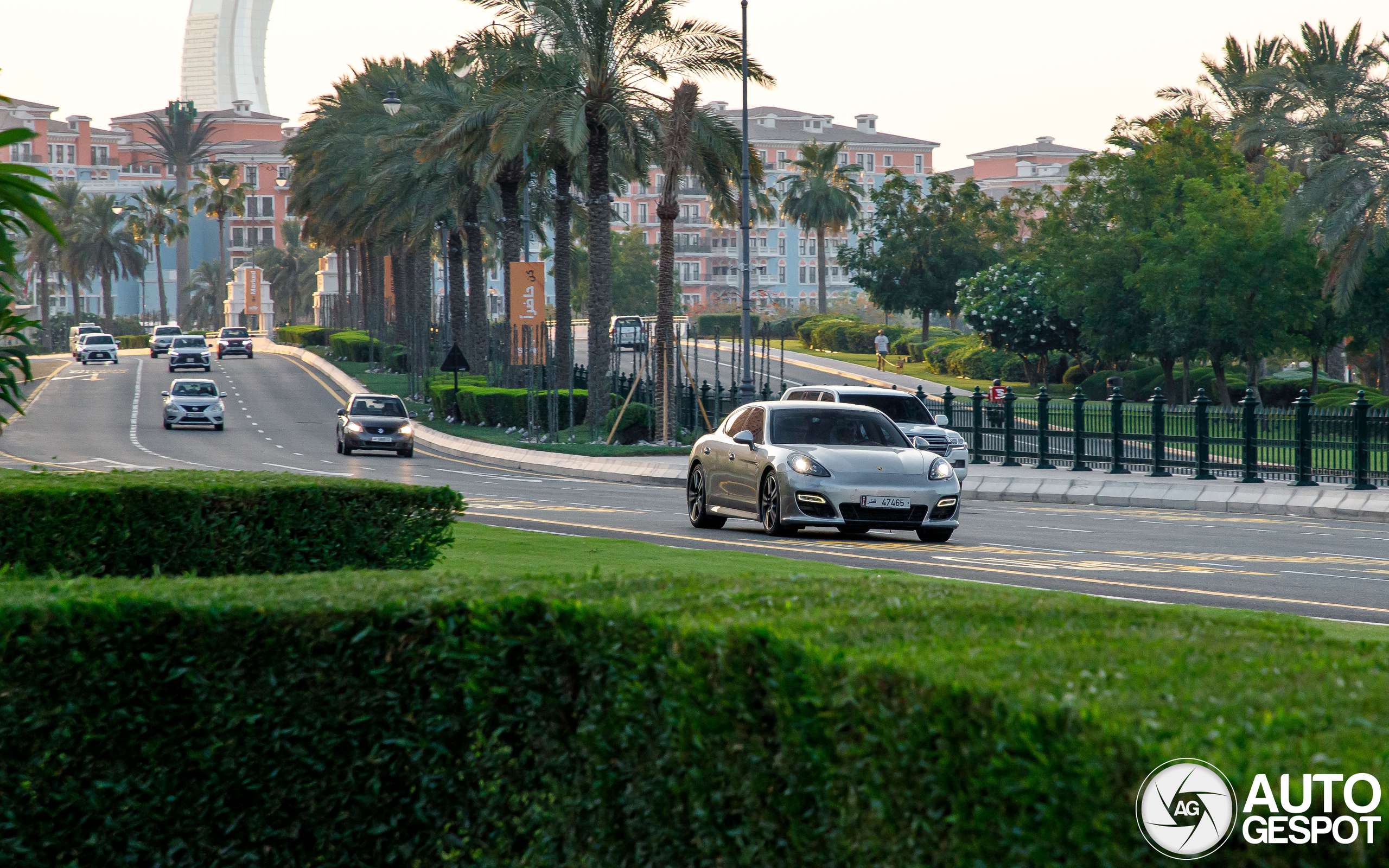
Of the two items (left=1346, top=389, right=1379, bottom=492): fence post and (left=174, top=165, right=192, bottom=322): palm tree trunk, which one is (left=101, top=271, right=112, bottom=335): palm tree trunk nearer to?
(left=174, top=165, right=192, bottom=322): palm tree trunk

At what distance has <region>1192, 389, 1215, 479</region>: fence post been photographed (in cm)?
2848

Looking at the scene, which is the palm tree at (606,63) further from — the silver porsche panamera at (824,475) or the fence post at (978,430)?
the silver porsche panamera at (824,475)

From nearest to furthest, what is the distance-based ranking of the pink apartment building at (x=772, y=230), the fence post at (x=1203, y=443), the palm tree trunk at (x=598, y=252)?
the fence post at (x=1203, y=443) < the palm tree trunk at (x=598, y=252) < the pink apartment building at (x=772, y=230)

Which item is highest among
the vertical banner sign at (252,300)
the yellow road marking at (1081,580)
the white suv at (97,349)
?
the vertical banner sign at (252,300)

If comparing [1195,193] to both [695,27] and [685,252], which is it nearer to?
[695,27]

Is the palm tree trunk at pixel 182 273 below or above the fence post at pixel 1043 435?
above

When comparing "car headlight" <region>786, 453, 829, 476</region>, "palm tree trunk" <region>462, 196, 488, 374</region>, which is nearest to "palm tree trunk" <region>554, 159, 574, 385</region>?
"palm tree trunk" <region>462, 196, 488, 374</region>

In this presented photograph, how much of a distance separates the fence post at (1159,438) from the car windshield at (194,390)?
103 ft

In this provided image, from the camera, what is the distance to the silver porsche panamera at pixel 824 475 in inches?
655

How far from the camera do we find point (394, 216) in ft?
183

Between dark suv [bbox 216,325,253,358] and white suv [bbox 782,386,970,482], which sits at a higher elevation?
dark suv [bbox 216,325,253,358]

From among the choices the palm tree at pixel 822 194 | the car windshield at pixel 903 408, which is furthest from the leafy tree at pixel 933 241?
the car windshield at pixel 903 408

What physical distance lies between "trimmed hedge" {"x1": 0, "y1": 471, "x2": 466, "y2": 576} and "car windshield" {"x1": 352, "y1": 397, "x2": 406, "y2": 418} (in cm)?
3106

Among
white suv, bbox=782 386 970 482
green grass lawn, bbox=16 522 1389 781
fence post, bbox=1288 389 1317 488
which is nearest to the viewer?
green grass lawn, bbox=16 522 1389 781
